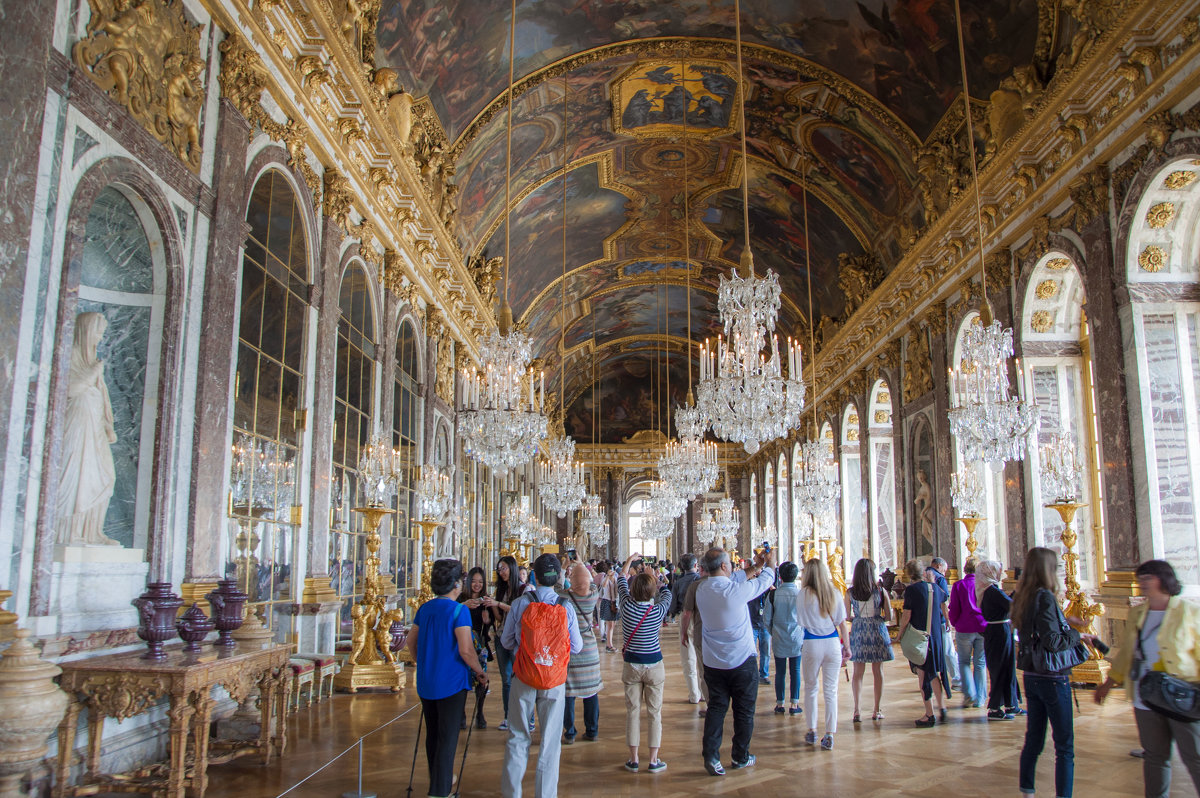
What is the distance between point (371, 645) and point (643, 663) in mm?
4006

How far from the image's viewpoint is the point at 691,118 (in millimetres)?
17109

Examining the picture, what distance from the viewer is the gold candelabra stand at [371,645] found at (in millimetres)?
8742

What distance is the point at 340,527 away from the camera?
1002 cm

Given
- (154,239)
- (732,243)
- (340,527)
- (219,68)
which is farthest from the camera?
(732,243)

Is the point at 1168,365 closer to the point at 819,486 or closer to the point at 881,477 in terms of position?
the point at 819,486

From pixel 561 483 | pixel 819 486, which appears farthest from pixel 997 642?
pixel 561 483

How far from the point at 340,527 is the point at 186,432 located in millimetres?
4065

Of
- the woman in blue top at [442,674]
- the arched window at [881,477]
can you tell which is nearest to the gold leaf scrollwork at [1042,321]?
the arched window at [881,477]

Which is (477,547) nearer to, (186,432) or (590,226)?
(590,226)

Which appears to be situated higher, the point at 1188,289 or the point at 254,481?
the point at 1188,289

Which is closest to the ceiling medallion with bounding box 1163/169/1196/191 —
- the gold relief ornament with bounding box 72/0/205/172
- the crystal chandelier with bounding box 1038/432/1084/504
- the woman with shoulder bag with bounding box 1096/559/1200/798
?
the crystal chandelier with bounding box 1038/432/1084/504

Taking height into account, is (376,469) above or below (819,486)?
below

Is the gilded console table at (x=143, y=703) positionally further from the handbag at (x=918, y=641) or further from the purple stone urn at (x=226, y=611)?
the handbag at (x=918, y=641)

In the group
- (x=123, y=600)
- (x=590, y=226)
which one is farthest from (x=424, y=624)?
(x=590, y=226)
